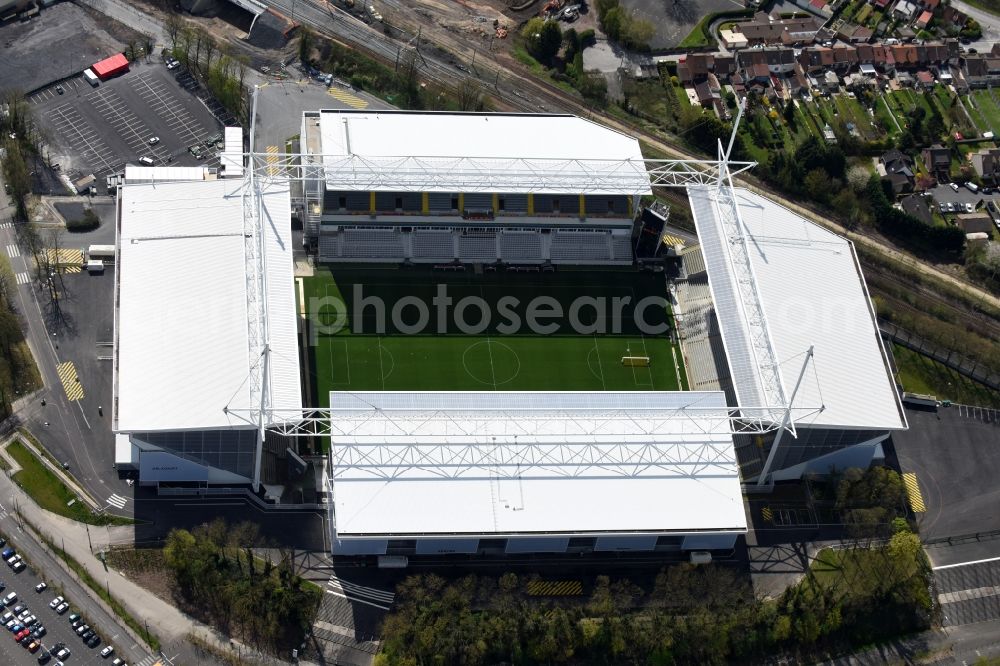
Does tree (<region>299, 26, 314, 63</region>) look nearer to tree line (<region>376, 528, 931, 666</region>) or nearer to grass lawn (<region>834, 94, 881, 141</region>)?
grass lawn (<region>834, 94, 881, 141</region>)

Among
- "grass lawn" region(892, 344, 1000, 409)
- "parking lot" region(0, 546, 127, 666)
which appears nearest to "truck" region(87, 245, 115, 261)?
"parking lot" region(0, 546, 127, 666)

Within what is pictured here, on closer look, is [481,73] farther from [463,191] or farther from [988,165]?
[988,165]

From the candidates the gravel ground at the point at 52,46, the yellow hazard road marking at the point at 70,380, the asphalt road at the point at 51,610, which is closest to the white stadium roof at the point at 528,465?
the asphalt road at the point at 51,610

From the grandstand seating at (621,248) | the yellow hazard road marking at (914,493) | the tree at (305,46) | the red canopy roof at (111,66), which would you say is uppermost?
the tree at (305,46)

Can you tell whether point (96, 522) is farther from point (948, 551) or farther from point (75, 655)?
point (948, 551)

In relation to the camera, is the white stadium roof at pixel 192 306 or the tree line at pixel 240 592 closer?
the tree line at pixel 240 592

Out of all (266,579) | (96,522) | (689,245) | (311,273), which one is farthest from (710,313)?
(96,522)

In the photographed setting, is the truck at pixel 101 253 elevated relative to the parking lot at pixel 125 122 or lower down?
lower down

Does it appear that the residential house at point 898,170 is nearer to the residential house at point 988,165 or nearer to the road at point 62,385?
the residential house at point 988,165
